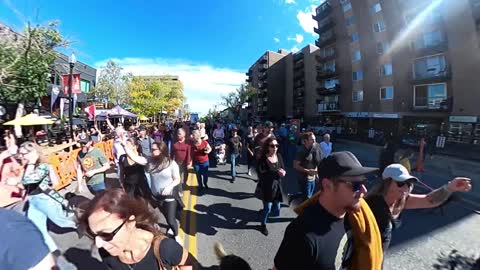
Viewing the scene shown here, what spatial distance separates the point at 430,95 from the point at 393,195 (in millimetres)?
34651

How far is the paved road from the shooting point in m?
4.21

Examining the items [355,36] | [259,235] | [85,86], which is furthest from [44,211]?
[355,36]

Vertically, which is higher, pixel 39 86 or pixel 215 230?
pixel 39 86

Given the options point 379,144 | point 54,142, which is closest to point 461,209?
point 379,144

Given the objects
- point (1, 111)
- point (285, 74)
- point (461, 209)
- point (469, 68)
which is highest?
point (285, 74)

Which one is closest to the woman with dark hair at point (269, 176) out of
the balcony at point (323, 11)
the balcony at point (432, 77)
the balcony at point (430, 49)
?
the balcony at point (432, 77)

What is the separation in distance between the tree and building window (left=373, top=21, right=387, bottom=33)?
121 feet

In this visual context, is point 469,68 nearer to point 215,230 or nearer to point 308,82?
point 215,230

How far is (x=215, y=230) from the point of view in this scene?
526 cm

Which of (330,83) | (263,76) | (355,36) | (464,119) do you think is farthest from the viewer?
(263,76)

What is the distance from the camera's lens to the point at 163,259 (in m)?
1.90

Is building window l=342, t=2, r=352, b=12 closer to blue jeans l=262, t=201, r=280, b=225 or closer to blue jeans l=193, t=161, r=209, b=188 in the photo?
blue jeans l=193, t=161, r=209, b=188

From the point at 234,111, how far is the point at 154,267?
94.3m

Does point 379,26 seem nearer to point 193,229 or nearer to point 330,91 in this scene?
point 330,91
